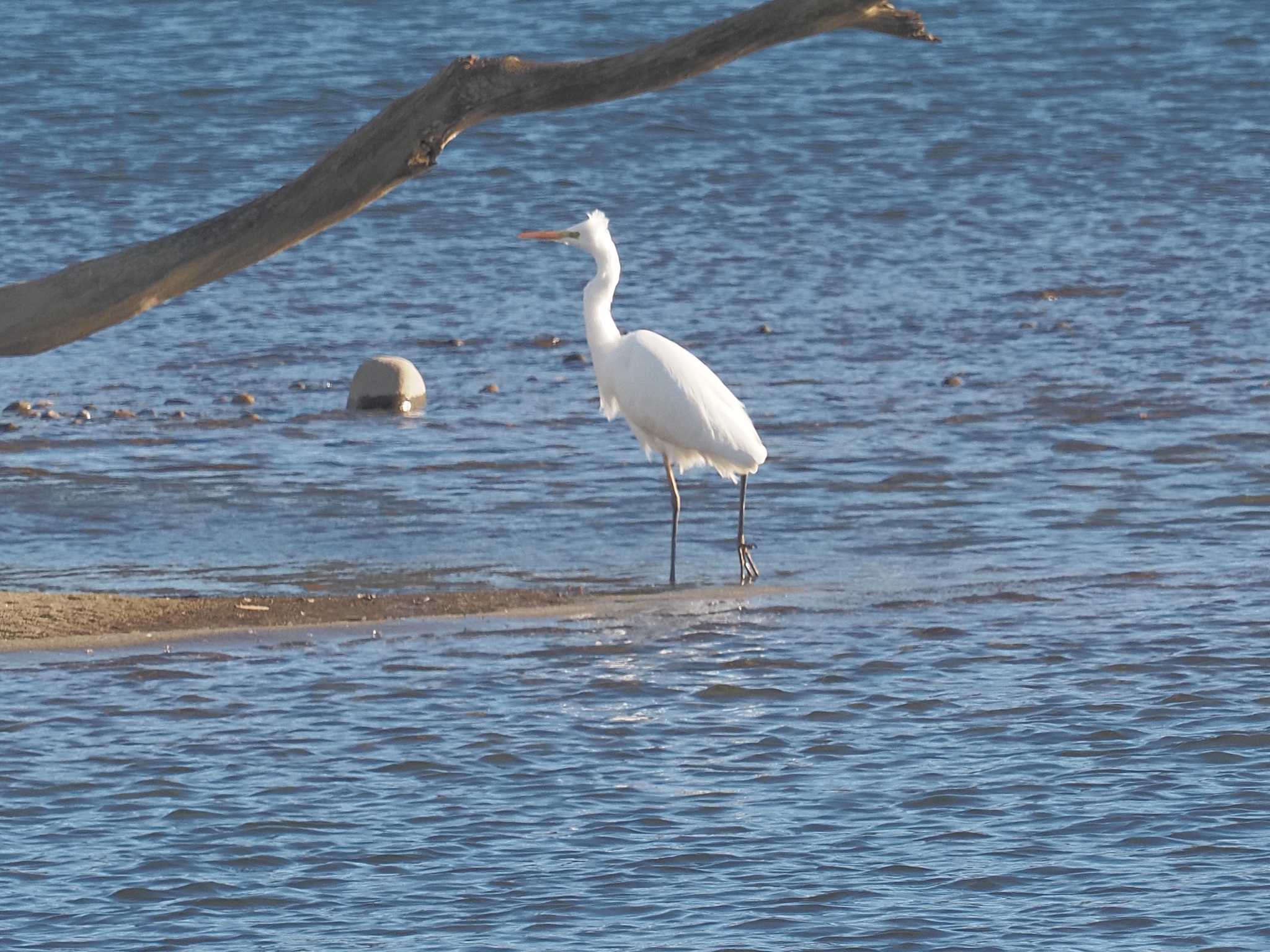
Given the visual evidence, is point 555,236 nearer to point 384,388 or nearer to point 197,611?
point 197,611

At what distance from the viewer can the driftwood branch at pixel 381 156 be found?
761cm

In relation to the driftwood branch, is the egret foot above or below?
below

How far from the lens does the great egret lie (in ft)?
35.5

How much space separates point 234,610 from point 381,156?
2.41 meters

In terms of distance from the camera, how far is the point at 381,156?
25.9ft

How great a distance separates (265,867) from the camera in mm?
6398

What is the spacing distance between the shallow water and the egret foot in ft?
0.48

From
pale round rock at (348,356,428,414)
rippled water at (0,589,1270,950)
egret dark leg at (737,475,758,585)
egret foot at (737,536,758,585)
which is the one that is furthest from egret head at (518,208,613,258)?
pale round rock at (348,356,428,414)

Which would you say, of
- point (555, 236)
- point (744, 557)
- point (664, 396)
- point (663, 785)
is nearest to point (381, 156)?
point (663, 785)

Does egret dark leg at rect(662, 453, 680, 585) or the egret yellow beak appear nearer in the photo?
egret dark leg at rect(662, 453, 680, 585)

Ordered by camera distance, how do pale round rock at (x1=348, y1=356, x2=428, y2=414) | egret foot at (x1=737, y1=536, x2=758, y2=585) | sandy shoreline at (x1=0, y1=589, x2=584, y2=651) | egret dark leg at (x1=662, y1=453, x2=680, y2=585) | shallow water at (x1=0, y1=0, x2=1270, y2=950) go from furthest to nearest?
pale round rock at (x1=348, y1=356, x2=428, y2=414) → egret dark leg at (x1=662, y1=453, x2=680, y2=585) → egret foot at (x1=737, y1=536, x2=758, y2=585) → sandy shoreline at (x1=0, y1=589, x2=584, y2=651) → shallow water at (x1=0, y1=0, x2=1270, y2=950)

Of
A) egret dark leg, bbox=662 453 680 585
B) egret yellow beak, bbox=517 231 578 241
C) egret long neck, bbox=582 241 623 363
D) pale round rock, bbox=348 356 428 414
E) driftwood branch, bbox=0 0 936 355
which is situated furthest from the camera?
pale round rock, bbox=348 356 428 414

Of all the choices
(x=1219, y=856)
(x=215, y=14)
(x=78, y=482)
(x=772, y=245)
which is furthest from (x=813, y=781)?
(x=215, y=14)

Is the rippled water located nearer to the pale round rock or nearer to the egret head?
the egret head
